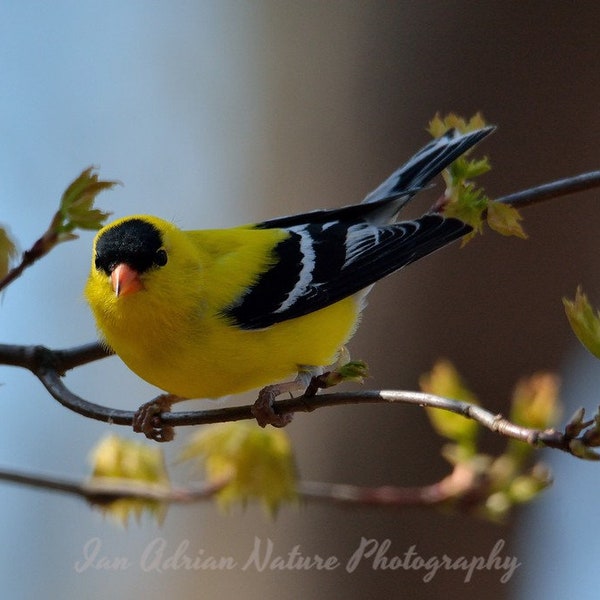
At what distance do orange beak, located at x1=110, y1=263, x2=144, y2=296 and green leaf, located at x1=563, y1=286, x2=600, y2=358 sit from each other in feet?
3.78

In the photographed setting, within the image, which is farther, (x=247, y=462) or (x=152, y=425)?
(x=247, y=462)

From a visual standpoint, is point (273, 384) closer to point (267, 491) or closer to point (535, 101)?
point (267, 491)

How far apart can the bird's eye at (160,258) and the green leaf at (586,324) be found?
46.5 inches

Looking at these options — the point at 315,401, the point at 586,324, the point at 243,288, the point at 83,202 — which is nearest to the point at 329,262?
the point at 243,288

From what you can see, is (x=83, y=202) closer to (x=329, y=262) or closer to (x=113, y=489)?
(x=113, y=489)

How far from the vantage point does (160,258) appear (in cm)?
239

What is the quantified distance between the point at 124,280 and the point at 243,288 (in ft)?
1.31

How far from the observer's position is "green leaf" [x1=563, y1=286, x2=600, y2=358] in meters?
1.52

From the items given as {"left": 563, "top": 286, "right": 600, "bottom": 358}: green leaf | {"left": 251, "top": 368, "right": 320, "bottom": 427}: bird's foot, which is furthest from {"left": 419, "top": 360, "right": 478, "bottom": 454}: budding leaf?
{"left": 563, "top": 286, "right": 600, "bottom": 358}: green leaf

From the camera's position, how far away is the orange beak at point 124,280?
7.38 ft

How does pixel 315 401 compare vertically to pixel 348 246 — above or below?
below

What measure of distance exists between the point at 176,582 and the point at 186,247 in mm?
2889

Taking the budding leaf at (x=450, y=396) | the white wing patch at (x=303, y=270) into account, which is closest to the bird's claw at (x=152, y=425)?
the white wing patch at (x=303, y=270)

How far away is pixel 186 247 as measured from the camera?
2.51 m
